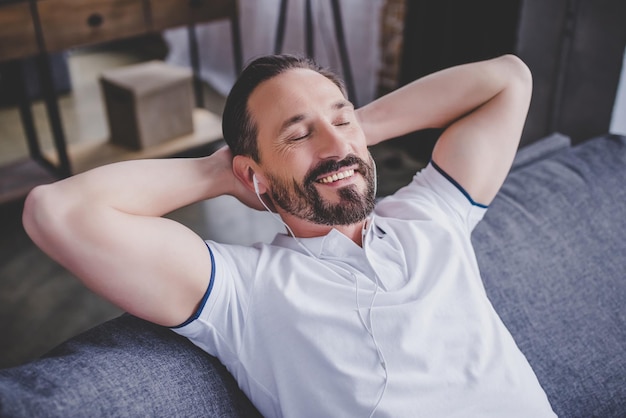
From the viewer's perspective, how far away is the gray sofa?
0.93 metres

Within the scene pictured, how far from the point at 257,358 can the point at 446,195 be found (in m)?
0.50

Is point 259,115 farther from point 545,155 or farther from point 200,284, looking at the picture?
point 545,155

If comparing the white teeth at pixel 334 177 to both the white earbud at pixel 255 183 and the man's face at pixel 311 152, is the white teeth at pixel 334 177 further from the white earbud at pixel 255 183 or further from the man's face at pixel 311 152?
the white earbud at pixel 255 183

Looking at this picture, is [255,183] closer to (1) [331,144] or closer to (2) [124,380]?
(1) [331,144]

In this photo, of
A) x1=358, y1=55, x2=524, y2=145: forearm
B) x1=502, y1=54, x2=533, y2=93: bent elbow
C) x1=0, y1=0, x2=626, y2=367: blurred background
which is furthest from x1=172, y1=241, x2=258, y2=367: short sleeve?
x1=0, y1=0, x2=626, y2=367: blurred background

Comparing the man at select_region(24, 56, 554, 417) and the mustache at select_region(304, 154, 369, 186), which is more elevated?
the mustache at select_region(304, 154, 369, 186)

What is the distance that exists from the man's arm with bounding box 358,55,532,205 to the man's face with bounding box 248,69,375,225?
0.59ft

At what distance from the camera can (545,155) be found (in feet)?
5.55

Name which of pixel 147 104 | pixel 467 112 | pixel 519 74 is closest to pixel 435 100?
pixel 467 112

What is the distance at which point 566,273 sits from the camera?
4.56 feet

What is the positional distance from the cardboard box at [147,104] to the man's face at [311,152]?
1.94m

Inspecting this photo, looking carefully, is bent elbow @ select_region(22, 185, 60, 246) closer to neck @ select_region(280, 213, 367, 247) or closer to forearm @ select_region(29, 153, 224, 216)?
forearm @ select_region(29, 153, 224, 216)

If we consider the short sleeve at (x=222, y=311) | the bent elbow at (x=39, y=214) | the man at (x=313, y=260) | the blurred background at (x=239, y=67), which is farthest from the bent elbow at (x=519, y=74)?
the blurred background at (x=239, y=67)

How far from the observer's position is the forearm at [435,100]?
1355mm
